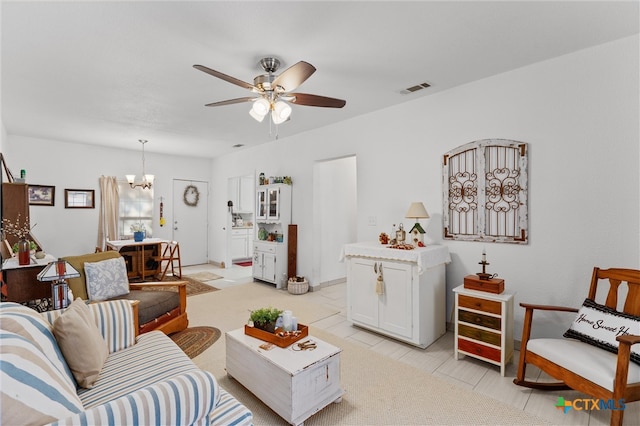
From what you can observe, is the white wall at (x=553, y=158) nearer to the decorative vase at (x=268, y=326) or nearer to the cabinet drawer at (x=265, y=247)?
the decorative vase at (x=268, y=326)

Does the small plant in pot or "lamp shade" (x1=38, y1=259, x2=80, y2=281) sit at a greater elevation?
"lamp shade" (x1=38, y1=259, x2=80, y2=281)

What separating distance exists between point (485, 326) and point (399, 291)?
802 mm

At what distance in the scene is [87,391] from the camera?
1.58 metres

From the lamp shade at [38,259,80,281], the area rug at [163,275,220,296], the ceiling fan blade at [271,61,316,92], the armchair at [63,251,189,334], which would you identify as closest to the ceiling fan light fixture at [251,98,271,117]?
the ceiling fan blade at [271,61,316,92]

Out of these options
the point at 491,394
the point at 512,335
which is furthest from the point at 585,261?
the point at 491,394

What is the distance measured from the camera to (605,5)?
199 cm

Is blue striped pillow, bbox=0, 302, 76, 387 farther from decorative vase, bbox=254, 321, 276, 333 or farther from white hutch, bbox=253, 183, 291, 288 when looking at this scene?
white hutch, bbox=253, 183, 291, 288

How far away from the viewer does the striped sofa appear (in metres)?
1.08

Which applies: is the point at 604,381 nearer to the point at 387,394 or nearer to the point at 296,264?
the point at 387,394

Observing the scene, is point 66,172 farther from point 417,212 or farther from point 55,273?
point 417,212

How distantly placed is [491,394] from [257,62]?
3.26 meters

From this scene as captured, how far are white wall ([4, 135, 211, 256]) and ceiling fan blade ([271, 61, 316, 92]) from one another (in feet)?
16.5

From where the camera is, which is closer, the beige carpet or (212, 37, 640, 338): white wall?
the beige carpet

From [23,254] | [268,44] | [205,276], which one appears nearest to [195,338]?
[23,254]
